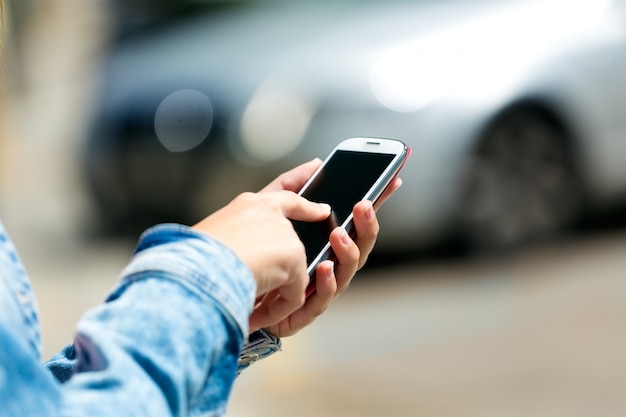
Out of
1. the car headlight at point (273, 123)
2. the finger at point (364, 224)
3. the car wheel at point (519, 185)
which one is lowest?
the car wheel at point (519, 185)

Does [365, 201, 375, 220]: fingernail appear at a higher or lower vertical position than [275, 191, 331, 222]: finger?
lower

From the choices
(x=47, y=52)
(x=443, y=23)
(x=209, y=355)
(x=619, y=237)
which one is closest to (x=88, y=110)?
(x=443, y=23)

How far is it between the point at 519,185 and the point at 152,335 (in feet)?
14.5

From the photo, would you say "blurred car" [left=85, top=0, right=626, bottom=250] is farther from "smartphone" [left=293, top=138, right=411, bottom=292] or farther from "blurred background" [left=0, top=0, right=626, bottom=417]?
"smartphone" [left=293, top=138, right=411, bottom=292]

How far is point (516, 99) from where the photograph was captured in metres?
5.11

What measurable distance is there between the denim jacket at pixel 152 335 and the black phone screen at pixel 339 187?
1.33ft

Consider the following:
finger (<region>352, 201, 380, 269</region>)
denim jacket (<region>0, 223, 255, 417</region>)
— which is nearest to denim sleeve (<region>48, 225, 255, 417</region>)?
denim jacket (<region>0, 223, 255, 417</region>)

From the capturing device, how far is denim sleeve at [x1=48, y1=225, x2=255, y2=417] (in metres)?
0.95

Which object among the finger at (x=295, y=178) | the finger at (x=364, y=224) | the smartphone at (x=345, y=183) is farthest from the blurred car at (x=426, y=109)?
the finger at (x=364, y=224)

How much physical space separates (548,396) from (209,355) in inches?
124

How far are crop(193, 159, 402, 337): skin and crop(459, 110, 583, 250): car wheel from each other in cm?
363

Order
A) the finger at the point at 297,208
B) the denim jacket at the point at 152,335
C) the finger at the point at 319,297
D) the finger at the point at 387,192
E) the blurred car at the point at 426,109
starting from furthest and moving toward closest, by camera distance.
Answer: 1. the blurred car at the point at 426,109
2. the finger at the point at 387,192
3. the finger at the point at 319,297
4. the finger at the point at 297,208
5. the denim jacket at the point at 152,335

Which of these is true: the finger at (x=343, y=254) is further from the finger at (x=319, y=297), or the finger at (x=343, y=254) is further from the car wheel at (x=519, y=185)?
the car wheel at (x=519, y=185)

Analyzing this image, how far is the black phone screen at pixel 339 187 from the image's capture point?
1.50 metres
